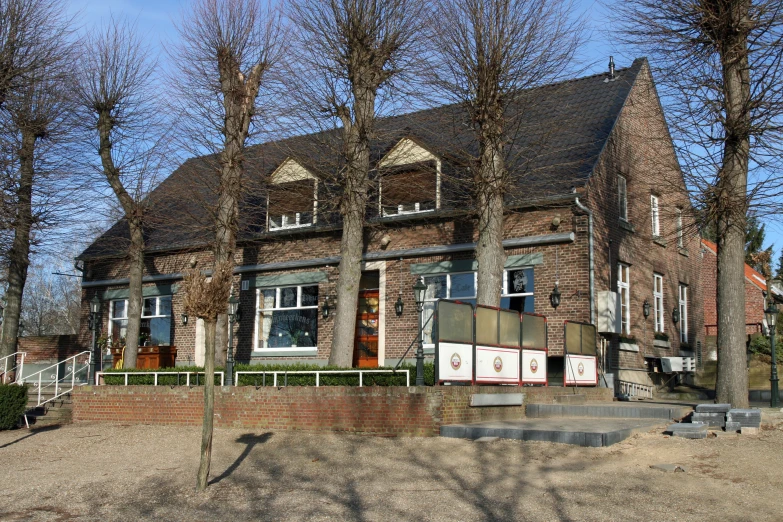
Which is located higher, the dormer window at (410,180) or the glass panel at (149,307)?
the dormer window at (410,180)

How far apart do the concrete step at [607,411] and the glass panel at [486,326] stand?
166 centimetres

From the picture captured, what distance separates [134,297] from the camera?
22.5m

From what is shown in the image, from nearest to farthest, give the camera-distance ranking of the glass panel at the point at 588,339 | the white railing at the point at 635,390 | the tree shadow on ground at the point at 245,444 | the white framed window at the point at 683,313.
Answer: the tree shadow on ground at the point at 245,444, the glass panel at the point at 588,339, the white railing at the point at 635,390, the white framed window at the point at 683,313

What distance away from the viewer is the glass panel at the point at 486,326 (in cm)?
1519

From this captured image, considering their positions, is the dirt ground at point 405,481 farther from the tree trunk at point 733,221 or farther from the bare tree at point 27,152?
the bare tree at point 27,152

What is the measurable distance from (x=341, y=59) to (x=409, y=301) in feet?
21.9

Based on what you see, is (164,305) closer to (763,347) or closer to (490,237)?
(490,237)

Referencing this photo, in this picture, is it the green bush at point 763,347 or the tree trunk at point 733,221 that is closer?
the tree trunk at point 733,221

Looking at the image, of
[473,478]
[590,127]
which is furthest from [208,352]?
[590,127]

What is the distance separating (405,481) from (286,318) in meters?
13.7

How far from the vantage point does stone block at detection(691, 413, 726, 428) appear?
12984 mm

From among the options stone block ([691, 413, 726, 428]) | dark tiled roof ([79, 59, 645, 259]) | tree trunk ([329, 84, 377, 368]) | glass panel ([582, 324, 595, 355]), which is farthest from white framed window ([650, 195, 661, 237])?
stone block ([691, 413, 726, 428])

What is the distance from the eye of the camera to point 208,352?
10547 mm

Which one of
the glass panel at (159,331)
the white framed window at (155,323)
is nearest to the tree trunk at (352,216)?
the glass panel at (159,331)
